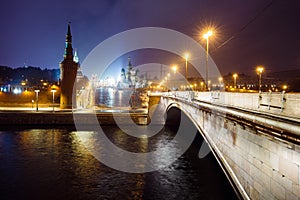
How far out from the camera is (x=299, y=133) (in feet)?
24.8

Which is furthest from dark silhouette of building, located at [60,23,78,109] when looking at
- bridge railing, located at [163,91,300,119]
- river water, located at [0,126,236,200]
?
bridge railing, located at [163,91,300,119]

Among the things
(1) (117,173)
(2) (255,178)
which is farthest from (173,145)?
(2) (255,178)

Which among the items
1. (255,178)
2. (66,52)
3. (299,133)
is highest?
(66,52)

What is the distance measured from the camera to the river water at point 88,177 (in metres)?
16.9

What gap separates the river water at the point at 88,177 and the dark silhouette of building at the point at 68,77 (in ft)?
94.1

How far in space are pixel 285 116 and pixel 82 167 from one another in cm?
1757

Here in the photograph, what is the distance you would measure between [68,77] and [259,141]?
56.4 meters

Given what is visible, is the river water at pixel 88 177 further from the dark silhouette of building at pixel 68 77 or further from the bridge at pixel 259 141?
the dark silhouette of building at pixel 68 77

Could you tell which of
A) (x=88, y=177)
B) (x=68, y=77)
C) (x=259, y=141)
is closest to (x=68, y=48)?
(x=68, y=77)

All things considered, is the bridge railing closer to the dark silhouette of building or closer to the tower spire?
the dark silhouette of building

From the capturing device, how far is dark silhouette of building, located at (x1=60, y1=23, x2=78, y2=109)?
5950 cm

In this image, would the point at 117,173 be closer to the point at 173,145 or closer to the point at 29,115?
the point at 173,145

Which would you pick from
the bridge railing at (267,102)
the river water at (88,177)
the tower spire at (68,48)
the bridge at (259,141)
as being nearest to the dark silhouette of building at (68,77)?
the tower spire at (68,48)

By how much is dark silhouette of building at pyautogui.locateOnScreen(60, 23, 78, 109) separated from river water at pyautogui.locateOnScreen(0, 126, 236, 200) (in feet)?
94.1
